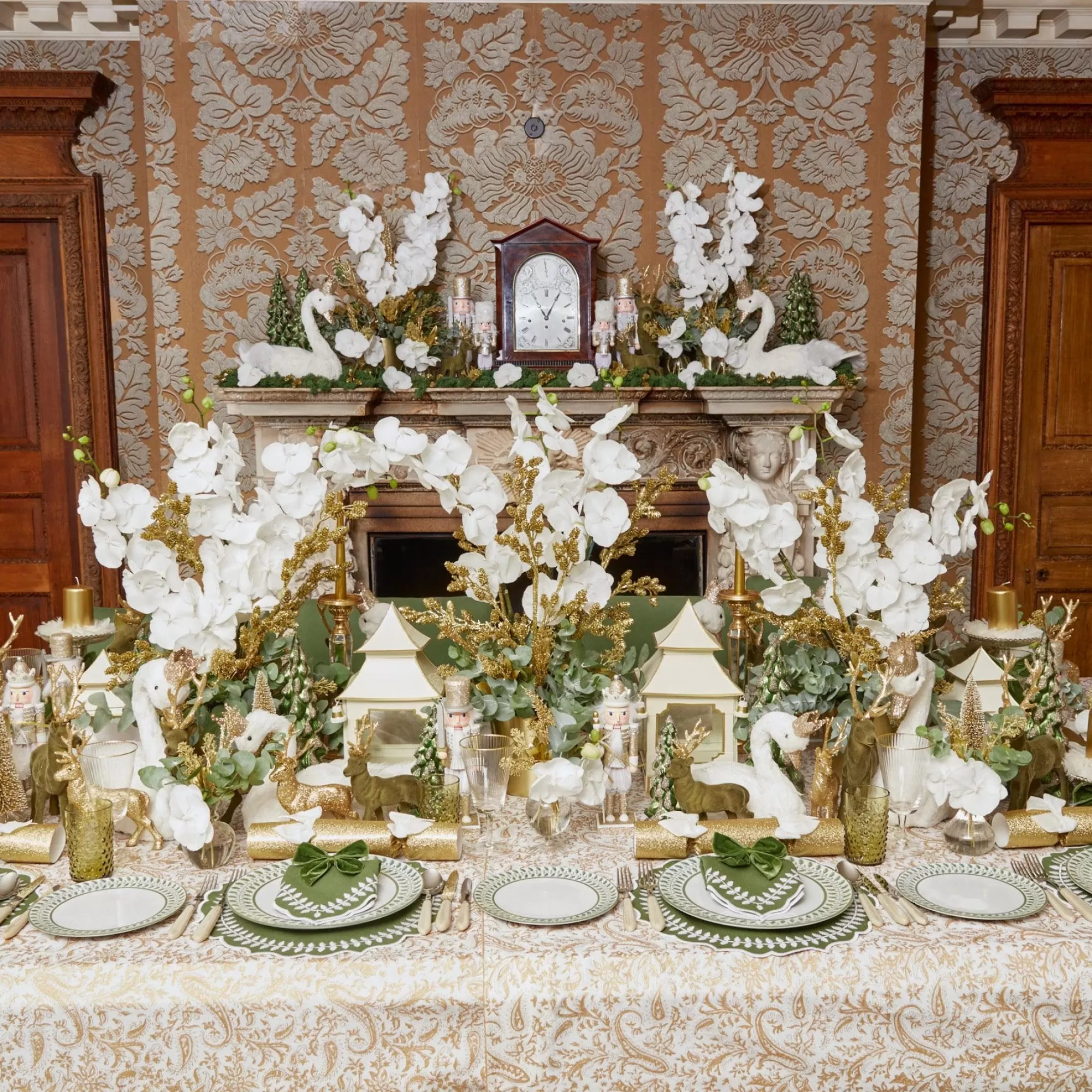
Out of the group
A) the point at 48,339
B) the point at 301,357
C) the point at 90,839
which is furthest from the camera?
the point at 48,339

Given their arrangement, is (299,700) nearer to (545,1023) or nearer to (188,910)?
(188,910)

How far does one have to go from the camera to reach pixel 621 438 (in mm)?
3855

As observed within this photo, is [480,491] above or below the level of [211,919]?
above

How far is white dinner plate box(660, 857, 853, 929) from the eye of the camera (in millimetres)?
1200

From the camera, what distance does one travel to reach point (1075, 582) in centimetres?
450

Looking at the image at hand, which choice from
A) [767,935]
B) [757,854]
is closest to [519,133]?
[757,854]

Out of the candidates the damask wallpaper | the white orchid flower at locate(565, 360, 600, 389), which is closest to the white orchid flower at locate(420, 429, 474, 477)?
the white orchid flower at locate(565, 360, 600, 389)

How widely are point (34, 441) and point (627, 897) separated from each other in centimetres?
399

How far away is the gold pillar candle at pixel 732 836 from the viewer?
1.39 m

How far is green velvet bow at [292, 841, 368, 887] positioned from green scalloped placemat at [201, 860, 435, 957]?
7 centimetres

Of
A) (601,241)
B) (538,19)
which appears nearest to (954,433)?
(601,241)

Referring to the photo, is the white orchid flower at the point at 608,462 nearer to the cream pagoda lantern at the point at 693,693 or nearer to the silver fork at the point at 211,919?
the cream pagoda lantern at the point at 693,693

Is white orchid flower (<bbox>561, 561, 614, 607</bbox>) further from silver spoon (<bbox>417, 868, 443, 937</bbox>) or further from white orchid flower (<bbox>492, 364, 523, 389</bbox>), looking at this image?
white orchid flower (<bbox>492, 364, 523, 389</bbox>)

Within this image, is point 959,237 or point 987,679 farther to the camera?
point 959,237
